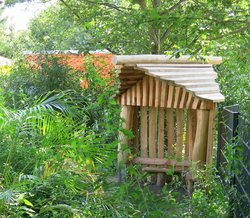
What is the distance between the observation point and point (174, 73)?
6059 mm

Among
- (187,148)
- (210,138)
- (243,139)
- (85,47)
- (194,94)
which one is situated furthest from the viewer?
(85,47)

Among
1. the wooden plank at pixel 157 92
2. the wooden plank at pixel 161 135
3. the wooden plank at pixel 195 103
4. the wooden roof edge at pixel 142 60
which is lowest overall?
the wooden plank at pixel 161 135

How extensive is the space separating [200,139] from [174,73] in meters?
0.82

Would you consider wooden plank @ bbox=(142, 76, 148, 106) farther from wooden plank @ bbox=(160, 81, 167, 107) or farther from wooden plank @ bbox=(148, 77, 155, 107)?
wooden plank @ bbox=(160, 81, 167, 107)

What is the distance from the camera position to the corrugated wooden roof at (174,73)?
19.3ft

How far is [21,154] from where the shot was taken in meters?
4.47

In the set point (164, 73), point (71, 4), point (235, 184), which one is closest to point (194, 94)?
point (164, 73)

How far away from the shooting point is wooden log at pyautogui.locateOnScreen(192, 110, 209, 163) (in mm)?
6152

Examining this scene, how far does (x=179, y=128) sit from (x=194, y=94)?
0.85 m

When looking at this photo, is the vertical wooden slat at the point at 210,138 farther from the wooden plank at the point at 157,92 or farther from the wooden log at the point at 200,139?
the wooden plank at the point at 157,92

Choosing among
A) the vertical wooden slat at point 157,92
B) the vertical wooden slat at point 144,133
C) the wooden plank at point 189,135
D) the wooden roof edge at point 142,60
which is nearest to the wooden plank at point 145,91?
the vertical wooden slat at point 157,92

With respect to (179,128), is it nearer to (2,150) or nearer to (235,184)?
(235,184)

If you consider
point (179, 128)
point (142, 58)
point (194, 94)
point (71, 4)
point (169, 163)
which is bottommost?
point (169, 163)

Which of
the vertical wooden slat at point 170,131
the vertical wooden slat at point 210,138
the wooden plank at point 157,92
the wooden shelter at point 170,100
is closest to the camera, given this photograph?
the wooden shelter at point 170,100
